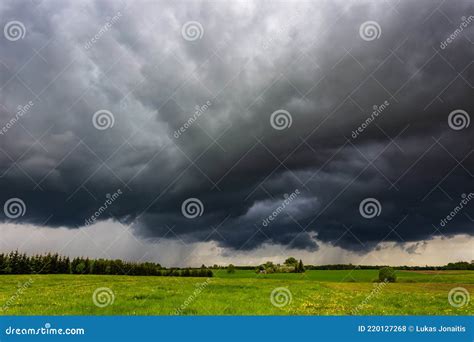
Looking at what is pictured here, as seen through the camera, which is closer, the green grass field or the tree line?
the green grass field

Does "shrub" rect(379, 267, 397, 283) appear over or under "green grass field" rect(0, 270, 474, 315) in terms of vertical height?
over

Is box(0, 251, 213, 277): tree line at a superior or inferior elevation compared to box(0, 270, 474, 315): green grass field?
superior

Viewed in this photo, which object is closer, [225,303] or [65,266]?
[225,303]

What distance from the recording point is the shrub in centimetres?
4772

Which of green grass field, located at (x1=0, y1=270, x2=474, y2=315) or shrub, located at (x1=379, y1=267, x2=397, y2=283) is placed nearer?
green grass field, located at (x1=0, y1=270, x2=474, y2=315)

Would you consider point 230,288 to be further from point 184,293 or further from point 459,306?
point 459,306

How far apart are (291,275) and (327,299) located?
639 inches

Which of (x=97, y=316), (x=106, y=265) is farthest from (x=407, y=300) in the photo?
(x=106, y=265)

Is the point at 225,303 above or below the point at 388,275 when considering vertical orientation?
below

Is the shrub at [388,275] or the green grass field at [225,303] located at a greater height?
the shrub at [388,275]

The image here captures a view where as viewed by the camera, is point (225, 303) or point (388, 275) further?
point (388, 275)

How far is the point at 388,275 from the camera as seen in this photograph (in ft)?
159

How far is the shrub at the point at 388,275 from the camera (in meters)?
47.7

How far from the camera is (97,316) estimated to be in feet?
73.7
